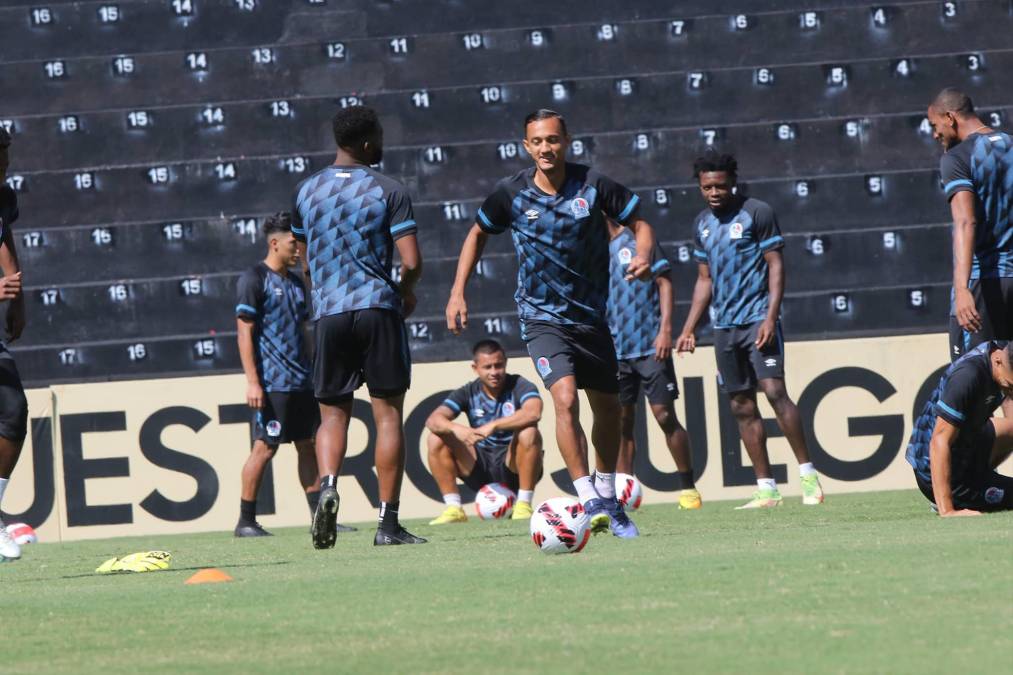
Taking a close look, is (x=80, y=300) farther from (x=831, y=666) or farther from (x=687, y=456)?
(x=831, y=666)

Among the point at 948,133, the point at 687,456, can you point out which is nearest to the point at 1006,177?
the point at 948,133

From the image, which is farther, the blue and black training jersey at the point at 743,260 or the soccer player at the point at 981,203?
the blue and black training jersey at the point at 743,260

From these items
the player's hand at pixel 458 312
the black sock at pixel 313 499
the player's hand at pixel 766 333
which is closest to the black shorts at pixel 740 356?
the player's hand at pixel 766 333

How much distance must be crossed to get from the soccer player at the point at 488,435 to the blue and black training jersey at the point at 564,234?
3.75 meters

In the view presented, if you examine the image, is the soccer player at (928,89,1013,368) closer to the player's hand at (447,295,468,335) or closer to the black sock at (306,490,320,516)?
the player's hand at (447,295,468,335)

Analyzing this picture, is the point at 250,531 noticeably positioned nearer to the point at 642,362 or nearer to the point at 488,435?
the point at 488,435

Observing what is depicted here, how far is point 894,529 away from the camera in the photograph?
7.61 meters

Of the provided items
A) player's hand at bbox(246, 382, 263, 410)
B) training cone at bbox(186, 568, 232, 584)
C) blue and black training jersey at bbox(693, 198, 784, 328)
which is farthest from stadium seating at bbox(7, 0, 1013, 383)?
training cone at bbox(186, 568, 232, 584)

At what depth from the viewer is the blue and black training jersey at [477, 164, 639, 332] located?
319 inches

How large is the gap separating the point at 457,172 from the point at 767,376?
6.09 meters

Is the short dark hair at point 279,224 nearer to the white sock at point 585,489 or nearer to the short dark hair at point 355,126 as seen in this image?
the short dark hair at point 355,126

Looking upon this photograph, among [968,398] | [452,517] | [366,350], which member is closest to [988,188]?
[968,398]

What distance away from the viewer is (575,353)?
26.9 ft

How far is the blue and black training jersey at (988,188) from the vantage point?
8633mm
